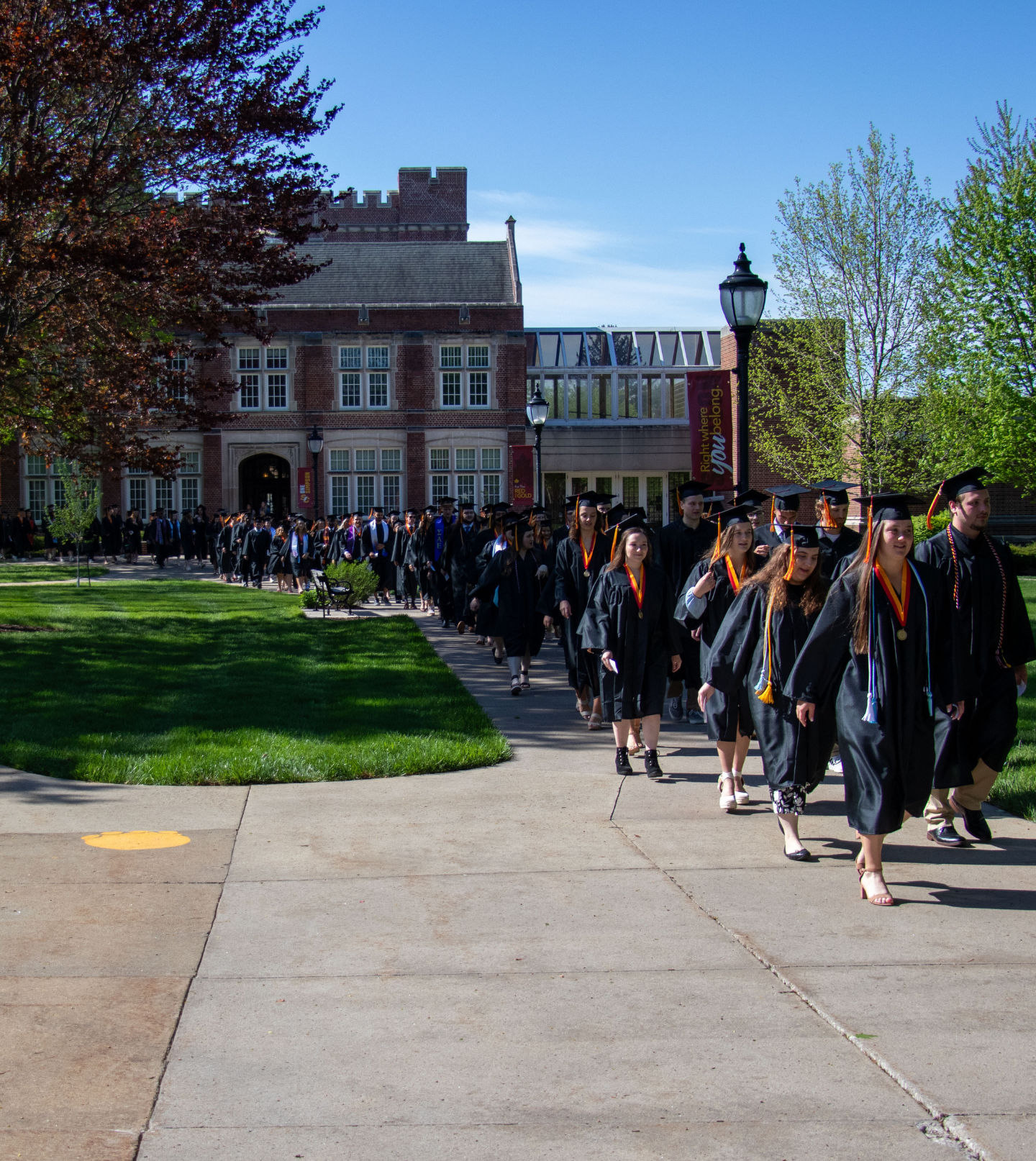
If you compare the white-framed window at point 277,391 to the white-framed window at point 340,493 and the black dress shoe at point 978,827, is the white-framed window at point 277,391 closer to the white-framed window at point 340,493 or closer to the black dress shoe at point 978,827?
the white-framed window at point 340,493

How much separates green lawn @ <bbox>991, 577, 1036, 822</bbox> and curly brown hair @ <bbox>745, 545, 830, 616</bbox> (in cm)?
193

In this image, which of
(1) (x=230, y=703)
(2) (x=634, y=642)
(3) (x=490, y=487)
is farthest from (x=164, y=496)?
(2) (x=634, y=642)

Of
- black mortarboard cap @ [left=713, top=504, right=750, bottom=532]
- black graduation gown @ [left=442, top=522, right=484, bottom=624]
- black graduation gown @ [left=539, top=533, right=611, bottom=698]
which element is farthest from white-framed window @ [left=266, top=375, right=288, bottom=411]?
black mortarboard cap @ [left=713, top=504, right=750, bottom=532]

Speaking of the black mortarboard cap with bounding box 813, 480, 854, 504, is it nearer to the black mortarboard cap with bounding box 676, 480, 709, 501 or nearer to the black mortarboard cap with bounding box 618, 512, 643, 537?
the black mortarboard cap with bounding box 618, 512, 643, 537

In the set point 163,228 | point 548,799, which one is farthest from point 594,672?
point 163,228

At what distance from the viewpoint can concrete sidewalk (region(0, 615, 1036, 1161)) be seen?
3330 millimetres

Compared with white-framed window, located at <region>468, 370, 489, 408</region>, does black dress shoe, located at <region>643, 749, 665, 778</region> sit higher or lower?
lower

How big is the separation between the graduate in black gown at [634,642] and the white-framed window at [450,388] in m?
38.4

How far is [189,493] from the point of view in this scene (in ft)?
150

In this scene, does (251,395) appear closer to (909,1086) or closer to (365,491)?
(365,491)

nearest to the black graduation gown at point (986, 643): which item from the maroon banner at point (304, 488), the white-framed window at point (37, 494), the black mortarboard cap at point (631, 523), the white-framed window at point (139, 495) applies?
the black mortarboard cap at point (631, 523)

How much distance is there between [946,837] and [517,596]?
6.63 m

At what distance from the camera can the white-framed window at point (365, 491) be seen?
4578 cm

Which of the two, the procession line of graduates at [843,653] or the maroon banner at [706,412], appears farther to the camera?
the maroon banner at [706,412]
